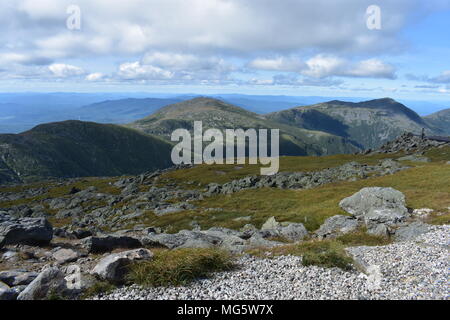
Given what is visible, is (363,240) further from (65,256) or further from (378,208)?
(65,256)

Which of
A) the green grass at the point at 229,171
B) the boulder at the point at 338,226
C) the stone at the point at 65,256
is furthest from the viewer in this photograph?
the green grass at the point at 229,171

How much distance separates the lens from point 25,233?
80.2 ft

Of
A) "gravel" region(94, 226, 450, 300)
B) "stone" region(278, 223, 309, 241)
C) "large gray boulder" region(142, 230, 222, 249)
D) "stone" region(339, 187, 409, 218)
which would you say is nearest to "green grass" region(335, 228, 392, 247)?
"gravel" region(94, 226, 450, 300)

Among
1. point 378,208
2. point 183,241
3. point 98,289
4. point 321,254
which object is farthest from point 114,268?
point 378,208

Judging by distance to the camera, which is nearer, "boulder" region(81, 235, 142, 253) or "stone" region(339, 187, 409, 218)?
"boulder" region(81, 235, 142, 253)

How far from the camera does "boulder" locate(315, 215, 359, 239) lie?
103ft

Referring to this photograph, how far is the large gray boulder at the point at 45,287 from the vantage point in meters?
14.4

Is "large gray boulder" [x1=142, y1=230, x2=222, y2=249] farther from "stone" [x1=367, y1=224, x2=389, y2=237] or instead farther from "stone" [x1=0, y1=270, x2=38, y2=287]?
"stone" [x1=367, y1=224, x2=389, y2=237]

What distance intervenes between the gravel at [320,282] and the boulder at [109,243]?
7491 mm

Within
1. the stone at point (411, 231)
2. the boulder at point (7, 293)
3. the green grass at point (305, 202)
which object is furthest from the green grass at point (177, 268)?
the green grass at point (305, 202)

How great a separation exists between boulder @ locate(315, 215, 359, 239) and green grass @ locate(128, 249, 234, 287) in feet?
54.1

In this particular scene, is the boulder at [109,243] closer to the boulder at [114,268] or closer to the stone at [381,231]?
the boulder at [114,268]
